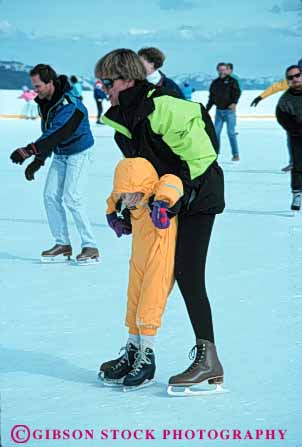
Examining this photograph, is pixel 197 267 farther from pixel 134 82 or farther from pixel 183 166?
pixel 134 82

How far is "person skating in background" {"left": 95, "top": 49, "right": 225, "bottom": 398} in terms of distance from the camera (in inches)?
111

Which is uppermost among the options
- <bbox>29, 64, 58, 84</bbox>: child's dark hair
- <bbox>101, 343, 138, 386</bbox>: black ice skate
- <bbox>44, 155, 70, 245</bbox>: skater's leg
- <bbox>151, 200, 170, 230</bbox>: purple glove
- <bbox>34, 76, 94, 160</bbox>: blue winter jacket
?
<bbox>29, 64, 58, 84</bbox>: child's dark hair

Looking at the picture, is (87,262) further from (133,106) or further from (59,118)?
(133,106)

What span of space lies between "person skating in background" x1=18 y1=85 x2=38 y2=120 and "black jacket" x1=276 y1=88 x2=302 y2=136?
63.7 feet

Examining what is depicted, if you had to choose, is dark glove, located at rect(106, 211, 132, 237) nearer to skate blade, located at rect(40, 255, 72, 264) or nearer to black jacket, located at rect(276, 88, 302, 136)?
skate blade, located at rect(40, 255, 72, 264)

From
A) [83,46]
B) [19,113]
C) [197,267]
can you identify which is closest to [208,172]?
[197,267]

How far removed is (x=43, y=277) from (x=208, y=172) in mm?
2190

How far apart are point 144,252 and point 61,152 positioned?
2.36 meters

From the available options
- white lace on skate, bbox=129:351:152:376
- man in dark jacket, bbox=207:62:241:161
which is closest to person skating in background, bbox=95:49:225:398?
white lace on skate, bbox=129:351:152:376

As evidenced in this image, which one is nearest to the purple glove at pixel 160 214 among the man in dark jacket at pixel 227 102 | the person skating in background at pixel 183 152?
the person skating in background at pixel 183 152

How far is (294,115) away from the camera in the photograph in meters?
6.77

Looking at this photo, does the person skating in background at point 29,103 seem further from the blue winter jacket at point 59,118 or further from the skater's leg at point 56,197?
the blue winter jacket at point 59,118

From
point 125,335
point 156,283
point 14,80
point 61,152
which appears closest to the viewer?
point 156,283

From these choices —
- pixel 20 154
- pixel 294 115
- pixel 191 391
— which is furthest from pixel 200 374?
pixel 294 115
